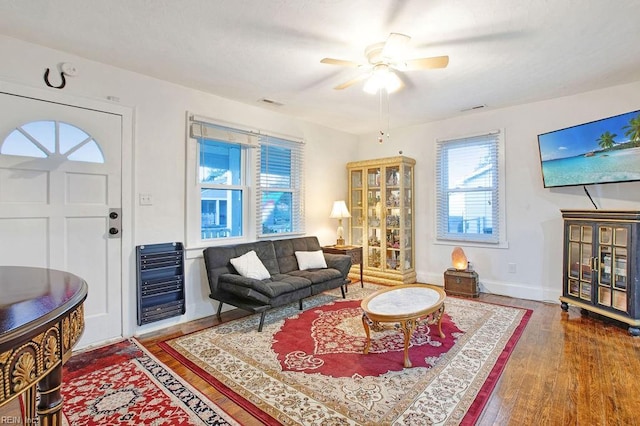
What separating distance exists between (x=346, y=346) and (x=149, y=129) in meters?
2.79

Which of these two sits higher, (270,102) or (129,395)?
(270,102)

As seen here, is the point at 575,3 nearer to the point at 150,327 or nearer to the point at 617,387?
the point at 617,387

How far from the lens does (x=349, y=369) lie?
96.4 inches

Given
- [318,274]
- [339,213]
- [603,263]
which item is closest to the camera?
[603,263]

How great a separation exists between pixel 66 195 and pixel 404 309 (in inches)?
117

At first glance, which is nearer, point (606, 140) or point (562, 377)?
point (562, 377)

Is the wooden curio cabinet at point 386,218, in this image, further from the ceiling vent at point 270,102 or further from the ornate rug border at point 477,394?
the ornate rug border at point 477,394

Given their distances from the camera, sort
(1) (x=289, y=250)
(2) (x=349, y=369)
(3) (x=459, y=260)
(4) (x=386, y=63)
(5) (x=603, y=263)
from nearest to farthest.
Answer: (2) (x=349, y=369), (4) (x=386, y=63), (5) (x=603, y=263), (1) (x=289, y=250), (3) (x=459, y=260)

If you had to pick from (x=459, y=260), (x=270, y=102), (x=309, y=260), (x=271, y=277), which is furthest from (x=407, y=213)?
(x=270, y=102)

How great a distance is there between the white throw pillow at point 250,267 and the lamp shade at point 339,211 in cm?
174

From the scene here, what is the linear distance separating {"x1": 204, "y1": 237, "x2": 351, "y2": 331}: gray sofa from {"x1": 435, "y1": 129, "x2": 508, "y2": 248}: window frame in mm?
1761

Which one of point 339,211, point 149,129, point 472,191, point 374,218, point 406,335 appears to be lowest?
point 406,335

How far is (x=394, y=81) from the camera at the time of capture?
2.82 meters

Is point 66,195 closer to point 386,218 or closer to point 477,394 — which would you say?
point 477,394
